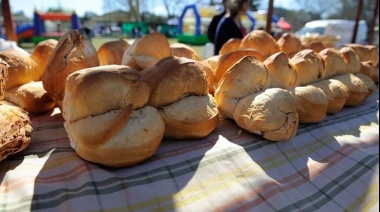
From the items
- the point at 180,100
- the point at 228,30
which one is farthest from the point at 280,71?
the point at 228,30

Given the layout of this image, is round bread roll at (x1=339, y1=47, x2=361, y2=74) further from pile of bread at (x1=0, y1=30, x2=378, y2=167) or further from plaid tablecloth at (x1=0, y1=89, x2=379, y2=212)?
plaid tablecloth at (x1=0, y1=89, x2=379, y2=212)

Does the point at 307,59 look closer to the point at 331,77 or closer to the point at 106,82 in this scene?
the point at 331,77

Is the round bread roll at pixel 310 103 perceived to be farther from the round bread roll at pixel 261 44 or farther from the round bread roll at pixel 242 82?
the round bread roll at pixel 261 44

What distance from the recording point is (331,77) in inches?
60.1

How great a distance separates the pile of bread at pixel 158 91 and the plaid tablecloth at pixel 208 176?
50mm

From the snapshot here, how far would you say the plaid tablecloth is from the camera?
2.37 feet

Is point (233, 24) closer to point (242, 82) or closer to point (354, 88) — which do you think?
point (354, 88)

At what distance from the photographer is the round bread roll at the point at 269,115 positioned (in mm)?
1027

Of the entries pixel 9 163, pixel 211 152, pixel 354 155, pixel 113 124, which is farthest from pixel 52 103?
pixel 354 155

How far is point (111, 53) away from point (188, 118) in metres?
0.56

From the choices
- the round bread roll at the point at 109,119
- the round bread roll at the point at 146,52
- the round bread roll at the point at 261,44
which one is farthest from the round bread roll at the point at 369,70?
the round bread roll at the point at 109,119

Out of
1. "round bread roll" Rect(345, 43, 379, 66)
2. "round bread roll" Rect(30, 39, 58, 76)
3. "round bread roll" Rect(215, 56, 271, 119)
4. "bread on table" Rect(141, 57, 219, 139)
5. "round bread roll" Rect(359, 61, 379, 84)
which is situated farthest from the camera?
"round bread roll" Rect(345, 43, 379, 66)

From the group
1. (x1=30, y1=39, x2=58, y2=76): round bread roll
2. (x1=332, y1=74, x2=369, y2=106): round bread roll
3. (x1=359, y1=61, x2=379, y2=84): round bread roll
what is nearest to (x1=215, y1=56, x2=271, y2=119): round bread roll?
(x1=332, y1=74, x2=369, y2=106): round bread roll

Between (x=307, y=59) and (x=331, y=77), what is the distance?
24 centimetres
